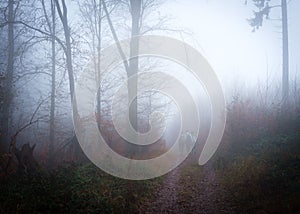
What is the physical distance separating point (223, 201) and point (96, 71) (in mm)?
12814

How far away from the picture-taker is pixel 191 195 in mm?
8039

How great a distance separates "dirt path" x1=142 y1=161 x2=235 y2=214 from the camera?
22.8 feet

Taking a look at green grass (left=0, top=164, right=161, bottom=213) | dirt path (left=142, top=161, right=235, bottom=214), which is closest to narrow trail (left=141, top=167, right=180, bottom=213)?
dirt path (left=142, top=161, right=235, bottom=214)

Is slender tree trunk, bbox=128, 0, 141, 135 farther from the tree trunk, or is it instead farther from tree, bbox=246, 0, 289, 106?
tree, bbox=246, 0, 289, 106

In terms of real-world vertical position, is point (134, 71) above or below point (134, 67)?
below

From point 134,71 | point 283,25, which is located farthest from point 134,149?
point 283,25

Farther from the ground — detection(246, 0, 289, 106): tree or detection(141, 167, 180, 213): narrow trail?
detection(246, 0, 289, 106): tree

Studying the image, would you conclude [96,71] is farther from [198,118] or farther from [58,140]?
[198,118]

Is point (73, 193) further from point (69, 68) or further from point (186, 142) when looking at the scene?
point (186, 142)

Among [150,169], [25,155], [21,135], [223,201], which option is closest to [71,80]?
[25,155]

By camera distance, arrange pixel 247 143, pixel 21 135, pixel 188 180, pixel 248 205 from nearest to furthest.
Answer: pixel 248 205
pixel 188 180
pixel 247 143
pixel 21 135

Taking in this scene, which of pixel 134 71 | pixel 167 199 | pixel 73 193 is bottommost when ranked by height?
pixel 167 199

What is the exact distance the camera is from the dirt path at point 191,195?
6.96 metres

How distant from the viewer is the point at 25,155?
926 cm
